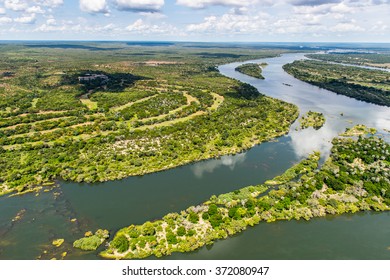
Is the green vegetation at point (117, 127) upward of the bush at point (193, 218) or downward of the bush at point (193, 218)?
upward

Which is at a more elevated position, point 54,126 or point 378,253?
point 54,126

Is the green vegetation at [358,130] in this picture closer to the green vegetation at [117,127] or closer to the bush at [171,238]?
the green vegetation at [117,127]

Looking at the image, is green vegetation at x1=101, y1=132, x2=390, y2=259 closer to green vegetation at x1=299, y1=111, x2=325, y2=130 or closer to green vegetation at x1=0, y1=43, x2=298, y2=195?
green vegetation at x1=0, y1=43, x2=298, y2=195

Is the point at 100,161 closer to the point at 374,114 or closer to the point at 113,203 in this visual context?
the point at 113,203

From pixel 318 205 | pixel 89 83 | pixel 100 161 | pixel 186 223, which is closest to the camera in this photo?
pixel 186 223

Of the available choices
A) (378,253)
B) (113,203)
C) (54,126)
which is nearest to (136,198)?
(113,203)

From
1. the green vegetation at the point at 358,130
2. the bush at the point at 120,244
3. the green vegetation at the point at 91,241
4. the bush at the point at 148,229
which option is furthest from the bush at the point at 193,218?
the green vegetation at the point at 358,130
